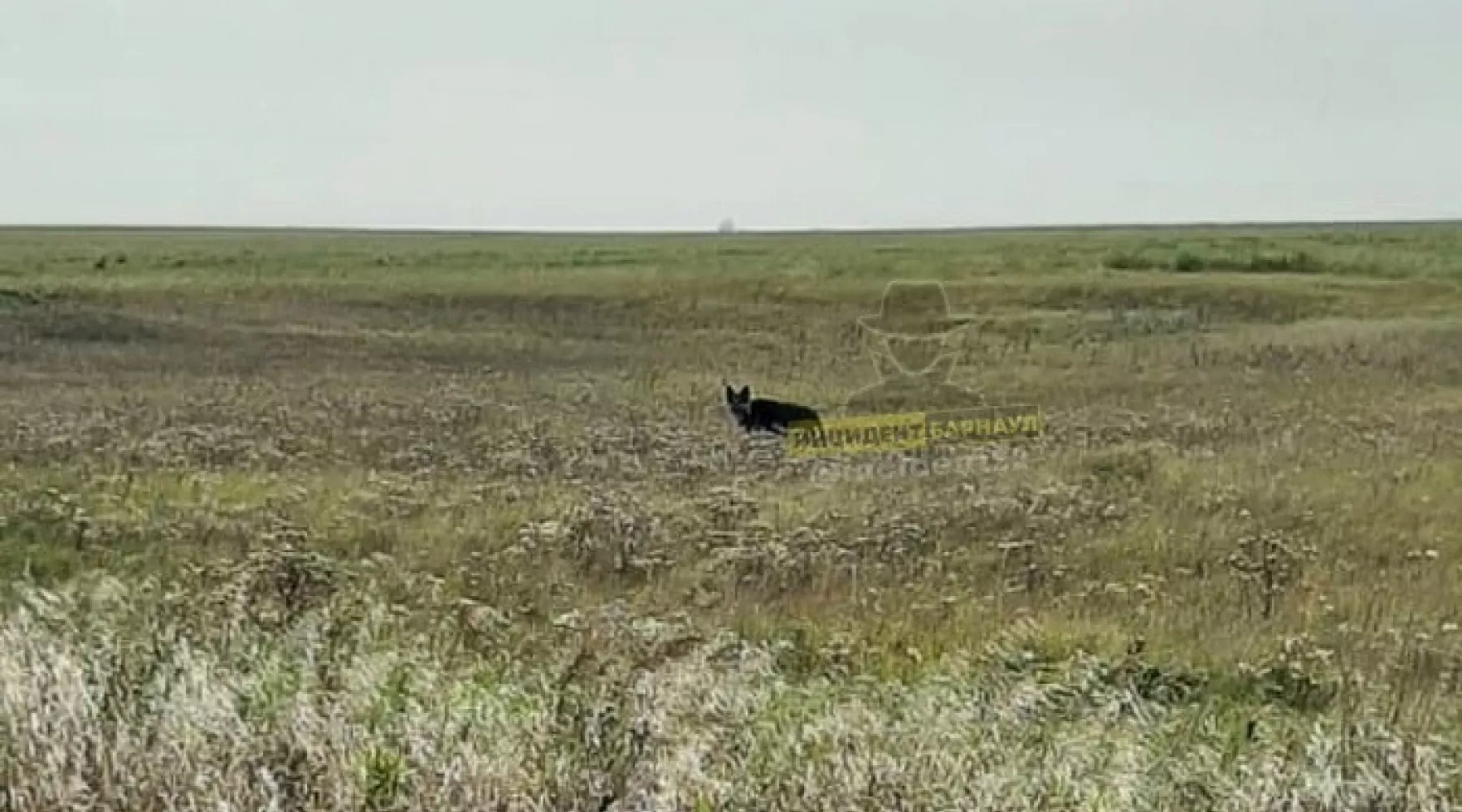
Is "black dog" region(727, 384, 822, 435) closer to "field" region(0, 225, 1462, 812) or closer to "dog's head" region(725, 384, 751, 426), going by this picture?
"dog's head" region(725, 384, 751, 426)

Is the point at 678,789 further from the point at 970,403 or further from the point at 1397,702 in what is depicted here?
the point at 970,403

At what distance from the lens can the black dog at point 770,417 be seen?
1438cm

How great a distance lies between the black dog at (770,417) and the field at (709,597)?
243 mm

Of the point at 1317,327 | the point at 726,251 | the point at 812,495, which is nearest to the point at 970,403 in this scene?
the point at 812,495

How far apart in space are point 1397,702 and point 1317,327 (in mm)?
24869

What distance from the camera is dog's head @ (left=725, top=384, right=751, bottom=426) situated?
47.9 ft

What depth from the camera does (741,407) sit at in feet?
48.9

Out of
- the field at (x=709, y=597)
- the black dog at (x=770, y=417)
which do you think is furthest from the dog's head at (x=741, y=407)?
the field at (x=709, y=597)

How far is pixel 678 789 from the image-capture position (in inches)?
159

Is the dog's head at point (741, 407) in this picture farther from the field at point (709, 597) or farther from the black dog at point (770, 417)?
the field at point (709, 597)

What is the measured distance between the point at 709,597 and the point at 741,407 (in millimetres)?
7051

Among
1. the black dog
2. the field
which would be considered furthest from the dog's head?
the field

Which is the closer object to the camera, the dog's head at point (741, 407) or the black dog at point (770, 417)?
the black dog at point (770, 417)

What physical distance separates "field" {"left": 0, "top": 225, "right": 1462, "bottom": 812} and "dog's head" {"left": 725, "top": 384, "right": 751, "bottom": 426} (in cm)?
25
